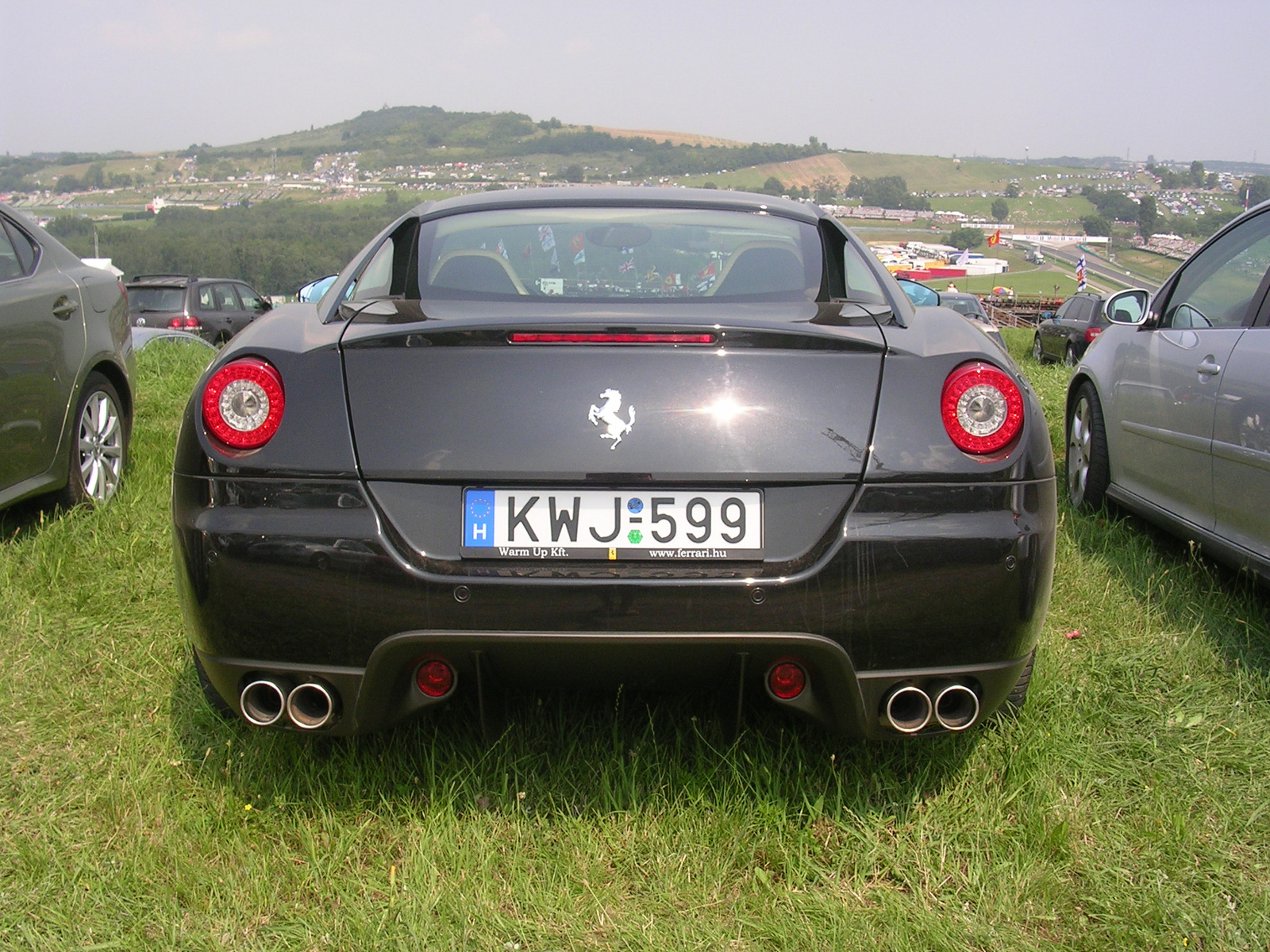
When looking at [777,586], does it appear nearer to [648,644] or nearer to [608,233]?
[648,644]

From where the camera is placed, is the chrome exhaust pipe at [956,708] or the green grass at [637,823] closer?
the green grass at [637,823]

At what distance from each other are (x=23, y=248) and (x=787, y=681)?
402 cm

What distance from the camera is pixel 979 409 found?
7.38ft

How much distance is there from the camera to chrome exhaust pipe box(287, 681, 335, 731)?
227 cm

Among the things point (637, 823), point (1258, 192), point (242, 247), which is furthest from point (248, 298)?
point (637, 823)

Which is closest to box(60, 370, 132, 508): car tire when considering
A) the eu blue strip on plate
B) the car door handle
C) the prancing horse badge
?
the car door handle

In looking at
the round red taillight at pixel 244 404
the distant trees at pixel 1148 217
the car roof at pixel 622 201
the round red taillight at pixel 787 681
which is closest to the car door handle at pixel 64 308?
the car roof at pixel 622 201

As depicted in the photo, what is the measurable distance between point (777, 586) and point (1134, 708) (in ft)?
4.76

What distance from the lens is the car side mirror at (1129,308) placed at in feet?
15.4

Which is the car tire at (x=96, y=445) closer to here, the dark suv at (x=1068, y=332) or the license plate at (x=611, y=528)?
the license plate at (x=611, y=528)

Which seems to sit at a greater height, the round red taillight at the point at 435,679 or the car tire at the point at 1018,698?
the round red taillight at the point at 435,679

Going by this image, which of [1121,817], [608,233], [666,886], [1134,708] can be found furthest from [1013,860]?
[608,233]

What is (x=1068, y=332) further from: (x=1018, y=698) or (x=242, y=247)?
(x=242, y=247)

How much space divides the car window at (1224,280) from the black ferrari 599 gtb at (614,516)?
2141 mm
